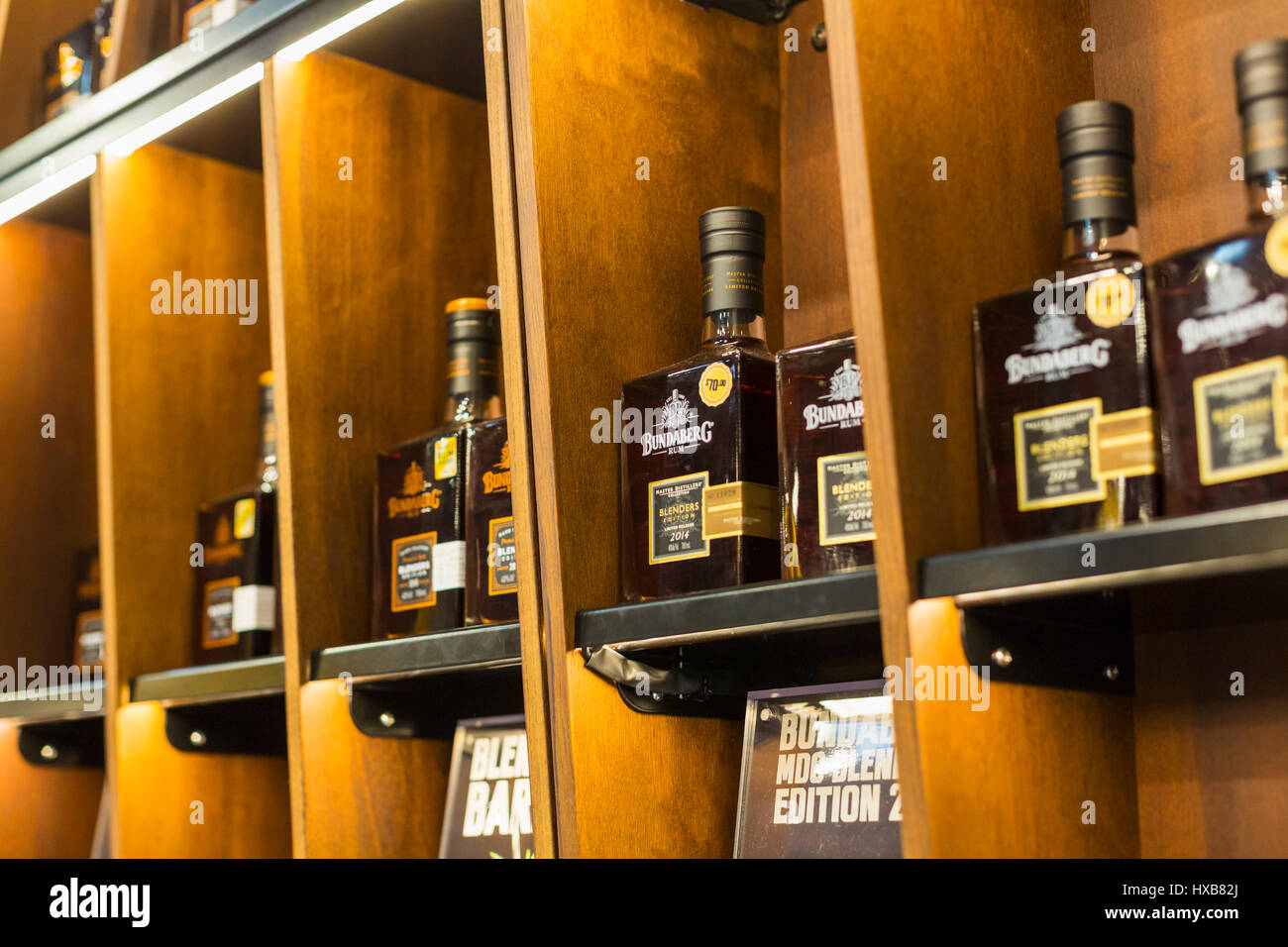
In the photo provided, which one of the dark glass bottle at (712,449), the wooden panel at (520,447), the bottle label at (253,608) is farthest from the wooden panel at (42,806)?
the dark glass bottle at (712,449)

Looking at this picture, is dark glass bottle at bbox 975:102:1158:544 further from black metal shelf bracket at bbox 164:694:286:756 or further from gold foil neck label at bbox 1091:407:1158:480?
black metal shelf bracket at bbox 164:694:286:756

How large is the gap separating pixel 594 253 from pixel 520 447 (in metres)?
0.23

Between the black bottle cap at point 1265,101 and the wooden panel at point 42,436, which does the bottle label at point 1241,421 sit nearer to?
the black bottle cap at point 1265,101

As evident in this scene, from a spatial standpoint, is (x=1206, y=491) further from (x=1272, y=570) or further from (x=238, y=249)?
(x=238, y=249)

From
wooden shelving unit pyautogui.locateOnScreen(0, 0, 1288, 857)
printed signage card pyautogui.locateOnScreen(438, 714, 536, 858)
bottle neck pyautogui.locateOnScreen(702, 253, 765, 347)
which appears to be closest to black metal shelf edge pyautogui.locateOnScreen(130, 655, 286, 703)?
wooden shelving unit pyautogui.locateOnScreen(0, 0, 1288, 857)

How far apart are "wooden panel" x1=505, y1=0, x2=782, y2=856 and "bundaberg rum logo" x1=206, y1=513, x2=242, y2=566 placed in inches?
30.4

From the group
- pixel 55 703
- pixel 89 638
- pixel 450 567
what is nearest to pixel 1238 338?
pixel 450 567

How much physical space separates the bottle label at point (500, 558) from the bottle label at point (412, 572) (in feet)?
0.37

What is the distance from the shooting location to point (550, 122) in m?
1.48

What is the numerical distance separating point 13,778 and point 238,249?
3.20 ft

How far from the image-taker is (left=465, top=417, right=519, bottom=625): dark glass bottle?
1.61 m
